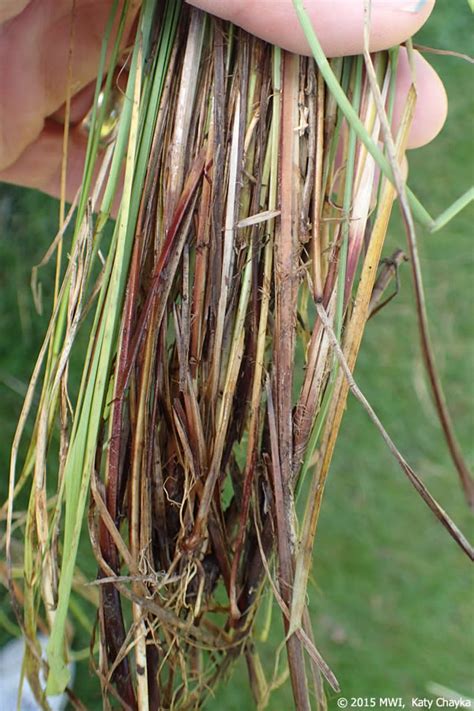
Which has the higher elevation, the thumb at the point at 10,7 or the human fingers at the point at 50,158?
the thumb at the point at 10,7

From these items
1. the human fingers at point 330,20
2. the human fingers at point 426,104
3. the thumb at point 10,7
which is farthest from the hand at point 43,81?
the human fingers at point 426,104

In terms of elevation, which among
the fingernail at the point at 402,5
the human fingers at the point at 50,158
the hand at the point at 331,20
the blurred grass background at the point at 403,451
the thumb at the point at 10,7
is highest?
the thumb at the point at 10,7

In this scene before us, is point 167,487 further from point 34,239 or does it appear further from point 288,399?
point 34,239

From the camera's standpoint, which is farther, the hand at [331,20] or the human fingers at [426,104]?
the human fingers at [426,104]

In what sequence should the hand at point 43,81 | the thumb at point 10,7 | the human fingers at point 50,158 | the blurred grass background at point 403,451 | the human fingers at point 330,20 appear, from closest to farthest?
the human fingers at point 330,20 → the thumb at point 10,7 → the hand at point 43,81 → the human fingers at point 50,158 → the blurred grass background at point 403,451

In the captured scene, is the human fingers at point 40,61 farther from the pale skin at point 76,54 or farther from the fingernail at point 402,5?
the fingernail at point 402,5

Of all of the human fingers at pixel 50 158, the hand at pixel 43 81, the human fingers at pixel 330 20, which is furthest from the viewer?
the human fingers at pixel 50 158

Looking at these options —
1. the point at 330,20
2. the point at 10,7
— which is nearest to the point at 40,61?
the point at 10,7

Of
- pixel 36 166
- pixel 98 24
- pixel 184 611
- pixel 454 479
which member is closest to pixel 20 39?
pixel 98 24
